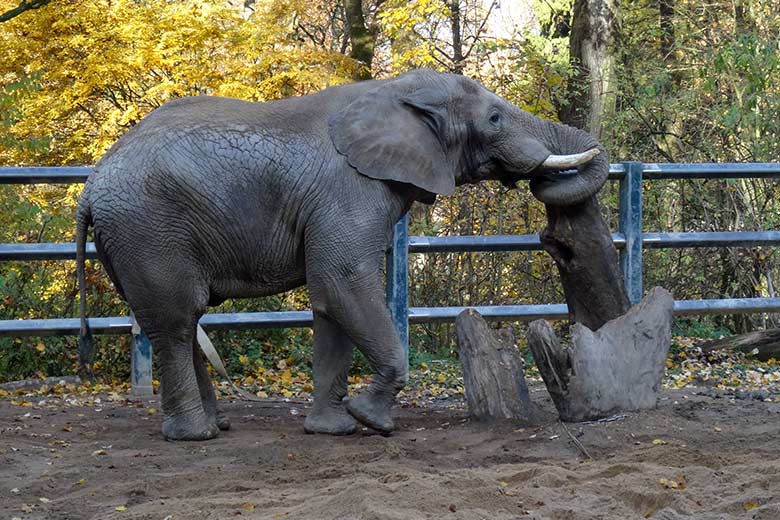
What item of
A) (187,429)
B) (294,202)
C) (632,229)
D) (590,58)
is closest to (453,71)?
(590,58)

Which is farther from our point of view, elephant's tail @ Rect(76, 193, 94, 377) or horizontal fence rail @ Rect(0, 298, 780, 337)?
horizontal fence rail @ Rect(0, 298, 780, 337)

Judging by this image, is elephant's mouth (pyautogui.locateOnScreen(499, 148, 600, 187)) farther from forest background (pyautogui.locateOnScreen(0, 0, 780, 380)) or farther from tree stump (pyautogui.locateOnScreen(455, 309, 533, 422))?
forest background (pyautogui.locateOnScreen(0, 0, 780, 380))

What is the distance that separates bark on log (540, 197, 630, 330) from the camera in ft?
22.9

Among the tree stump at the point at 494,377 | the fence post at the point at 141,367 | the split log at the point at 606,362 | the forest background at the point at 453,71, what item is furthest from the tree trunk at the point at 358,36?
the split log at the point at 606,362

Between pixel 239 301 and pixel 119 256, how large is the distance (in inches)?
143

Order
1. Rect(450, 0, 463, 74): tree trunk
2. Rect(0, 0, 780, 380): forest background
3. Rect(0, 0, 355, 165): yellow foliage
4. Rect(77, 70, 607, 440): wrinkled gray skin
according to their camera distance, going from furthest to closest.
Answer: Rect(450, 0, 463, 74): tree trunk
Rect(0, 0, 355, 165): yellow foliage
Rect(0, 0, 780, 380): forest background
Rect(77, 70, 607, 440): wrinkled gray skin

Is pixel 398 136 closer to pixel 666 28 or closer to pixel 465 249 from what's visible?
pixel 465 249

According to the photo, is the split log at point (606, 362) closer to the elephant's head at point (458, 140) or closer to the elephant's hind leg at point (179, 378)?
the elephant's head at point (458, 140)

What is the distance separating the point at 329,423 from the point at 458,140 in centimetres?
181

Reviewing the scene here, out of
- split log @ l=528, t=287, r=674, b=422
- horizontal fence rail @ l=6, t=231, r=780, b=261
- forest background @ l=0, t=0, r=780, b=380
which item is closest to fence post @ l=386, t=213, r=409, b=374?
horizontal fence rail @ l=6, t=231, r=780, b=261

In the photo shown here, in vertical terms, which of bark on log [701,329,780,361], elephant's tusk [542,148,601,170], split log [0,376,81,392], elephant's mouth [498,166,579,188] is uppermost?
elephant's tusk [542,148,601,170]

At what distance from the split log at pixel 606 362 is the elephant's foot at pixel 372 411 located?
895mm

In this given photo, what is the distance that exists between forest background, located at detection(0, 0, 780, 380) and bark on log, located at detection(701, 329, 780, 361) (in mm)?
799

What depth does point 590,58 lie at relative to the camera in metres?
15.6
